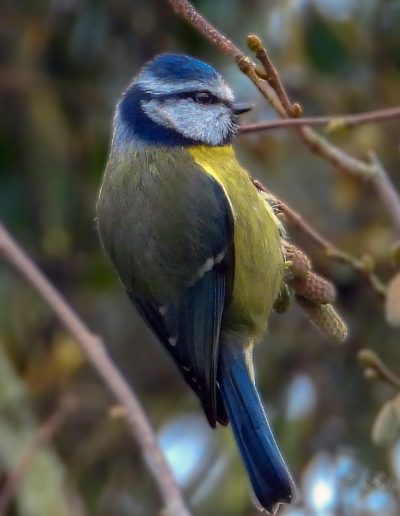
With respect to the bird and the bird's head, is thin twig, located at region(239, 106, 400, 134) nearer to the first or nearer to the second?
the bird

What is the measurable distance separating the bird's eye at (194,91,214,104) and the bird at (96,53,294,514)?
0.13m

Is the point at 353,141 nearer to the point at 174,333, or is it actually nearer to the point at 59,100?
the point at 59,100

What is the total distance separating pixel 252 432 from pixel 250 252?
0.91 feet

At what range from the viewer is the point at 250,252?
1873mm

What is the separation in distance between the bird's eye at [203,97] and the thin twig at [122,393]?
39 centimetres

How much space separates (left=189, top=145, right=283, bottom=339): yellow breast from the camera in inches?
72.5

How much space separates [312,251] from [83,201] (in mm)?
591

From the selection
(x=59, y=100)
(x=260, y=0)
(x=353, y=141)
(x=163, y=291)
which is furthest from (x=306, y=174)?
(x=163, y=291)

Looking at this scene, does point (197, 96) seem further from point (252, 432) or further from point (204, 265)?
point (252, 432)

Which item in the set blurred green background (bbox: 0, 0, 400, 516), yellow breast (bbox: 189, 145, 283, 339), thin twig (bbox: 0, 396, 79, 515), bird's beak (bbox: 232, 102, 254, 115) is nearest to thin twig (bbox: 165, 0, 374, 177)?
yellow breast (bbox: 189, 145, 283, 339)

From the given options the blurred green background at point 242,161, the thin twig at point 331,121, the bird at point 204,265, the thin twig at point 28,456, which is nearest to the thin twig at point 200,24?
the thin twig at point 331,121

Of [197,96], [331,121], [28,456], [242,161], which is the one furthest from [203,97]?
[242,161]

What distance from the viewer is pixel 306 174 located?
308cm

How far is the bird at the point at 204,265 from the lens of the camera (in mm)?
1822
